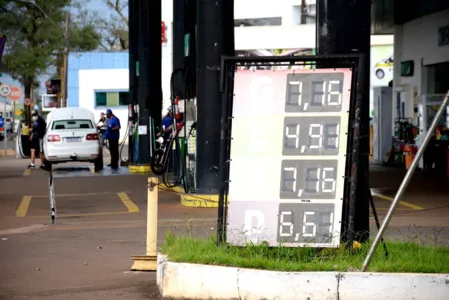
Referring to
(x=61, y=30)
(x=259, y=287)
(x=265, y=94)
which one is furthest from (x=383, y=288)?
(x=61, y=30)

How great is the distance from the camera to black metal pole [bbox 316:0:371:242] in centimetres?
1052

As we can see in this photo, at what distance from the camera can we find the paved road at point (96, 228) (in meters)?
10.6

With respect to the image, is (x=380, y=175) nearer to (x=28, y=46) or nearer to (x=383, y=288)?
(x=383, y=288)

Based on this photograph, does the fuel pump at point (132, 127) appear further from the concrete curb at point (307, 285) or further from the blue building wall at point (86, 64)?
the blue building wall at point (86, 64)

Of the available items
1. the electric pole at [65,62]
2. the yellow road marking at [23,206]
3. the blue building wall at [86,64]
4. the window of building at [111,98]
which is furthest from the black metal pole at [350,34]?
the blue building wall at [86,64]

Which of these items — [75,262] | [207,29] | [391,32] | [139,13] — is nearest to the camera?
[75,262]

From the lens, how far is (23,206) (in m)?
20.2

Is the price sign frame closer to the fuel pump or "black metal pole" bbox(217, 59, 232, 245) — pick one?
"black metal pole" bbox(217, 59, 232, 245)

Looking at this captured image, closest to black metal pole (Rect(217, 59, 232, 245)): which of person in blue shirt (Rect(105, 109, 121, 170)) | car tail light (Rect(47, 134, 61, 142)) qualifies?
car tail light (Rect(47, 134, 61, 142))

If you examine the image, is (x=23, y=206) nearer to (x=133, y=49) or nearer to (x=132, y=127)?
(x=132, y=127)

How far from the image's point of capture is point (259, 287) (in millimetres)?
9000

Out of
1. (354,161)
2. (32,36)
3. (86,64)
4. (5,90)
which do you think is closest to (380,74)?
(5,90)

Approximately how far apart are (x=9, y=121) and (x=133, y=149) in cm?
7420

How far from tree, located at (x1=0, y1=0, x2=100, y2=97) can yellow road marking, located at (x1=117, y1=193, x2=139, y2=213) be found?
149 ft
